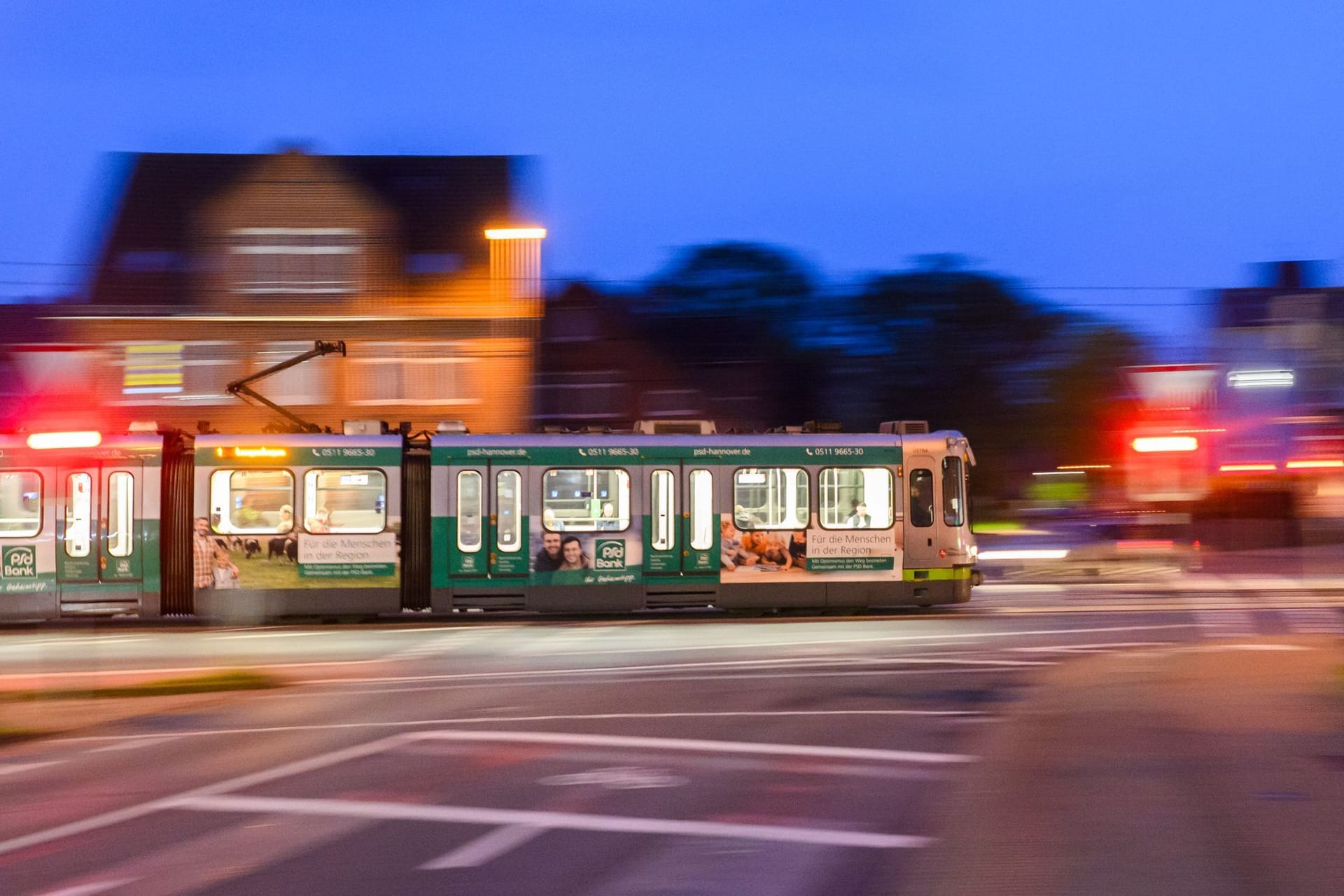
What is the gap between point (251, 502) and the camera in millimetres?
21000

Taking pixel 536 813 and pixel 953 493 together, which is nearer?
pixel 536 813

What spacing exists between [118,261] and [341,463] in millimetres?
25864

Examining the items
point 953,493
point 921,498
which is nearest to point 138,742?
point 921,498

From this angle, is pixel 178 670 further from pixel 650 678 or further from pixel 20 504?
pixel 20 504

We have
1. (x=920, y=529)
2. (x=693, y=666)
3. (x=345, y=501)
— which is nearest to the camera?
(x=693, y=666)

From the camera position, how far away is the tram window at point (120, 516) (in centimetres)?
2077

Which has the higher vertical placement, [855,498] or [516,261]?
[516,261]

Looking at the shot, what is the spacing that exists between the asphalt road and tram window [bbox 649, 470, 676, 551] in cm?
382

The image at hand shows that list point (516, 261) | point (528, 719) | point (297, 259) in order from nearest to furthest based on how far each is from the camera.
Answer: point (528, 719)
point (297, 259)
point (516, 261)

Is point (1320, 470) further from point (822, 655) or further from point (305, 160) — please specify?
point (822, 655)

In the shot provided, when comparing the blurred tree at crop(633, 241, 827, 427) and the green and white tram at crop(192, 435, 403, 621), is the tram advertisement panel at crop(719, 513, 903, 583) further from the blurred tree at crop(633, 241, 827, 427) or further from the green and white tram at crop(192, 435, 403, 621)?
the blurred tree at crop(633, 241, 827, 427)

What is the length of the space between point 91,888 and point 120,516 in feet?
51.9

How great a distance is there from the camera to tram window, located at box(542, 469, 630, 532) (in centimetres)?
2139

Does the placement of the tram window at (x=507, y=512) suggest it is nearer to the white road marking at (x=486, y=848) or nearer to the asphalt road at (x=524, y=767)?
the asphalt road at (x=524, y=767)
